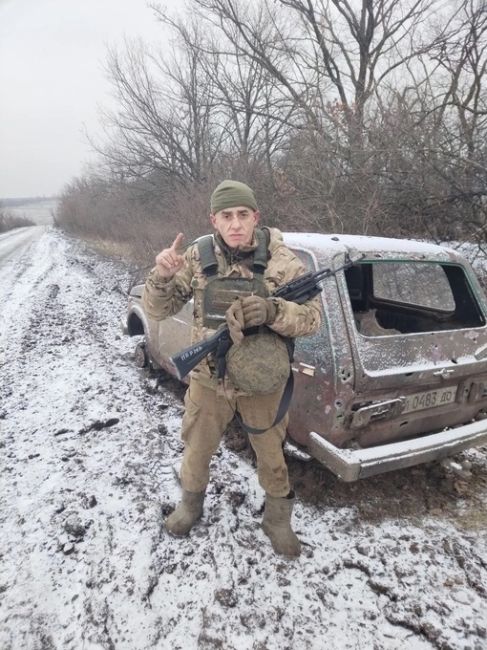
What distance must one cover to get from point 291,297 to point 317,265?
59cm

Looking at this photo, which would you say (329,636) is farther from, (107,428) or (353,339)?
(107,428)

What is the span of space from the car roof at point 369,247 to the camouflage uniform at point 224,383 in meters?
0.51

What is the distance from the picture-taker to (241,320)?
5.82 feet

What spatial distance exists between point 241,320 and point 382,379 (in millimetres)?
1081

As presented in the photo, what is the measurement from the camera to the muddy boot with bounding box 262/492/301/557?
2.32 meters

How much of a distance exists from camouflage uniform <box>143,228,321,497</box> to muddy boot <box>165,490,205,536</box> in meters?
0.09

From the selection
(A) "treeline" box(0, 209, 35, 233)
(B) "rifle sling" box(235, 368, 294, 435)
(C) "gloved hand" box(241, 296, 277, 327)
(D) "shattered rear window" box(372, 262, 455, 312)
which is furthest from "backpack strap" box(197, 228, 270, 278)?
(A) "treeline" box(0, 209, 35, 233)

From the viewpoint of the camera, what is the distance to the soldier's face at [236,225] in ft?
6.55

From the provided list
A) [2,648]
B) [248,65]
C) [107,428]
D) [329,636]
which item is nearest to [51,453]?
[107,428]

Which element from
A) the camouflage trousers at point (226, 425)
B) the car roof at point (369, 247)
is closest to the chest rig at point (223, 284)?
the camouflage trousers at point (226, 425)

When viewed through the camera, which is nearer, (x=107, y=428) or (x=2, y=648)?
(x=2, y=648)

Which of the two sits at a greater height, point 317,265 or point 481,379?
point 317,265

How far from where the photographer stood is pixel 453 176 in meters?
6.61

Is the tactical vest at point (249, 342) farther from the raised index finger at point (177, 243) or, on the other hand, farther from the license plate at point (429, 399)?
the license plate at point (429, 399)
